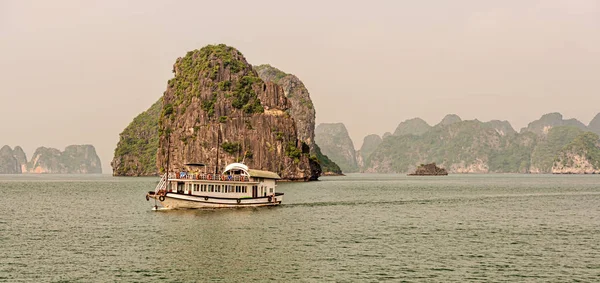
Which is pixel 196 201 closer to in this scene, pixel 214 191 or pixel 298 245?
pixel 214 191

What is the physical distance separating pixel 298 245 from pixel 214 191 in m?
31.6

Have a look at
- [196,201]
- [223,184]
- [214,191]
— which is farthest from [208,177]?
[196,201]

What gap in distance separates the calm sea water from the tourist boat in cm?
285

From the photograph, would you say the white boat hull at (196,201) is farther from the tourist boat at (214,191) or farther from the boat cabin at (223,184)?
the boat cabin at (223,184)

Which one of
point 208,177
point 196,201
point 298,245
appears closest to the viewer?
point 298,245

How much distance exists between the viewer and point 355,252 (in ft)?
150

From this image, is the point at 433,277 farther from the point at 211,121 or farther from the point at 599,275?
the point at 211,121

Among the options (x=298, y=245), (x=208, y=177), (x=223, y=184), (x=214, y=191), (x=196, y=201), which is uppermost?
(x=208, y=177)

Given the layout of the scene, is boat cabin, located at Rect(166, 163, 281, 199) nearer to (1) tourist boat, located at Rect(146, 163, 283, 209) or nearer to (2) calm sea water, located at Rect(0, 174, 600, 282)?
(1) tourist boat, located at Rect(146, 163, 283, 209)

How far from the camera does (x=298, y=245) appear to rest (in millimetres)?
49031

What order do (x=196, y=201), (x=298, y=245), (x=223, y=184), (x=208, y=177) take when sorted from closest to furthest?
(x=298, y=245) < (x=196, y=201) < (x=208, y=177) < (x=223, y=184)

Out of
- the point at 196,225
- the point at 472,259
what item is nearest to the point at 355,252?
the point at 472,259

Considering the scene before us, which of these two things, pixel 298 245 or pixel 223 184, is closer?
pixel 298 245

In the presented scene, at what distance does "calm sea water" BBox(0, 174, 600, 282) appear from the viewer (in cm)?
3778
